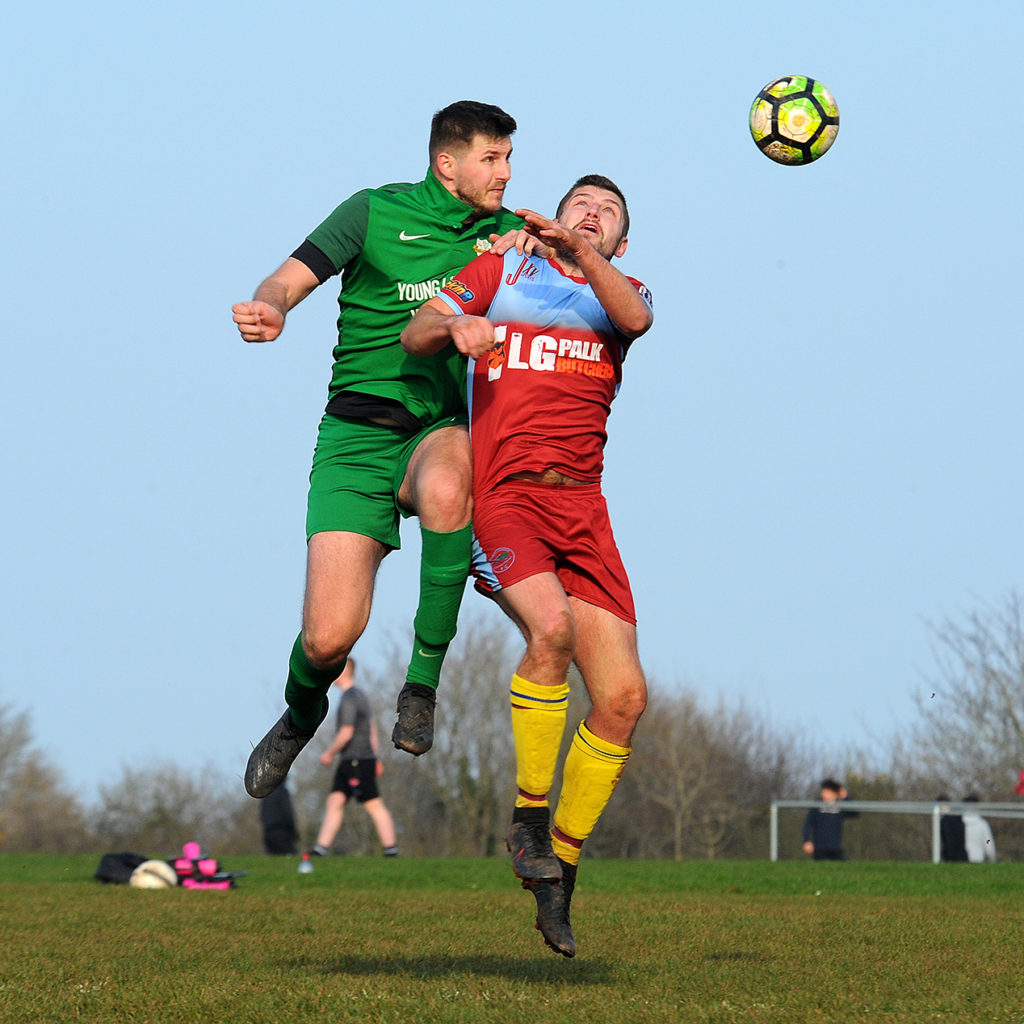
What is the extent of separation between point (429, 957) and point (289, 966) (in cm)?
74

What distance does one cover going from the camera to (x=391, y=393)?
6.22m

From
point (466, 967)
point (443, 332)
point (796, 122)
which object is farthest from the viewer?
point (796, 122)

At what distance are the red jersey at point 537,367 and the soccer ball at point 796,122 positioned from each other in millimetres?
2024

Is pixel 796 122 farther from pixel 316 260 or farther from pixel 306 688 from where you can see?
pixel 306 688

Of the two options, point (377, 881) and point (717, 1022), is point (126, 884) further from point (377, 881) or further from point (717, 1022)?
point (717, 1022)

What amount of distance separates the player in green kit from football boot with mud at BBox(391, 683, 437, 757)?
0.02 metres

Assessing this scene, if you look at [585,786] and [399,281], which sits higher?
[399,281]

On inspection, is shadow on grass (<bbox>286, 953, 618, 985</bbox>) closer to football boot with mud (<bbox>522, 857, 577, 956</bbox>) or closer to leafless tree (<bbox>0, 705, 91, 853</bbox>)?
football boot with mud (<bbox>522, 857, 577, 956</bbox>)

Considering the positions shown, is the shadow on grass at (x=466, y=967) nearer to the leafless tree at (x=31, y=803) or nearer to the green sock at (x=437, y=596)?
the green sock at (x=437, y=596)

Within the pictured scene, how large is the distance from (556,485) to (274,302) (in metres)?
1.28

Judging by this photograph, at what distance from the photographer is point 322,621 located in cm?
599

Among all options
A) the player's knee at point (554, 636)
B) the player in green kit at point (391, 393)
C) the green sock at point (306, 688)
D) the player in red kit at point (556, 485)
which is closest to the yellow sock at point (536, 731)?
the player in red kit at point (556, 485)

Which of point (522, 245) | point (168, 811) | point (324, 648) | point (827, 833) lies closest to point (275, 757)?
point (324, 648)

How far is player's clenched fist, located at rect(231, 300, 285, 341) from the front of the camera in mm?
5391
